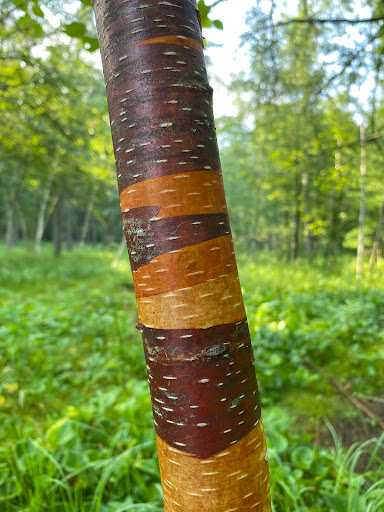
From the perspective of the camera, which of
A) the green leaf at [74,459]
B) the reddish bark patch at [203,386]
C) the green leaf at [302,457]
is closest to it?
the reddish bark patch at [203,386]

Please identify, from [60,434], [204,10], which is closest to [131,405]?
[60,434]

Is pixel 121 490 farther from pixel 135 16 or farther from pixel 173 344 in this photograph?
pixel 135 16

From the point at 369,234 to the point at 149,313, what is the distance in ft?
64.6

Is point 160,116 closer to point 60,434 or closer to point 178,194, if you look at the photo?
point 178,194

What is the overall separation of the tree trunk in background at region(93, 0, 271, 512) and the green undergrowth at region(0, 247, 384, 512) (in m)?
1.21

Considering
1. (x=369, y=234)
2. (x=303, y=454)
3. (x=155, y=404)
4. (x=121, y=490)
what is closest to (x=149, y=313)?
(x=155, y=404)

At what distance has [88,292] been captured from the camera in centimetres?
654

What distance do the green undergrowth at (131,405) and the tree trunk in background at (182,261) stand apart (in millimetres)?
1206

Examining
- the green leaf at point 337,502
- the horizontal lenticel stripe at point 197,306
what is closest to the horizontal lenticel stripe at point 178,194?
the horizontal lenticel stripe at point 197,306

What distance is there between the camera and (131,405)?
231 cm

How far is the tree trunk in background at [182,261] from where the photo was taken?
1.82 ft

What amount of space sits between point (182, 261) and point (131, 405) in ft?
7.02

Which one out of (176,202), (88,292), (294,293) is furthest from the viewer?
(88,292)

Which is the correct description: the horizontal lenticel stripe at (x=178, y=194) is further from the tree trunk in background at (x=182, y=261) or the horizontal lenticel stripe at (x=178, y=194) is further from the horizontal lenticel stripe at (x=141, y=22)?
the horizontal lenticel stripe at (x=141, y=22)
